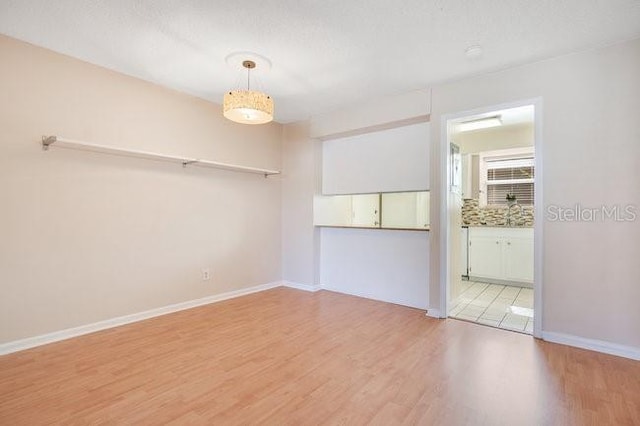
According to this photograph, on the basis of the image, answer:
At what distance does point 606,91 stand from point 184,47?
345 centimetres

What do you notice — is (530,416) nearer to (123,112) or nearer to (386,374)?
(386,374)

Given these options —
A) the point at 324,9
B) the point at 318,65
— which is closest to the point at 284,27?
the point at 324,9

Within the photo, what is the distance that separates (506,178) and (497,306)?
2.56m

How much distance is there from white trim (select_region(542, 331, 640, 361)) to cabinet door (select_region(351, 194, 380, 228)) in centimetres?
313

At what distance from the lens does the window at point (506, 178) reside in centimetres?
521

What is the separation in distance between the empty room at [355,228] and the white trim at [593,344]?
16 mm

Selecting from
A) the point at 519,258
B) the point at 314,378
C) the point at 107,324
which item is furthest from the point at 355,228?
the point at 107,324

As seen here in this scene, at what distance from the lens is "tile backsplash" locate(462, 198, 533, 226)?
5164mm

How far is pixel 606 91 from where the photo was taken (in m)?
2.53

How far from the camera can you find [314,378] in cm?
211

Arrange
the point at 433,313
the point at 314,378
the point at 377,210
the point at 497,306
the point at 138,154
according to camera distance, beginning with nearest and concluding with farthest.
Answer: the point at 314,378
the point at 138,154
the point at 433,313
the point at 497,306
the point at 377,210

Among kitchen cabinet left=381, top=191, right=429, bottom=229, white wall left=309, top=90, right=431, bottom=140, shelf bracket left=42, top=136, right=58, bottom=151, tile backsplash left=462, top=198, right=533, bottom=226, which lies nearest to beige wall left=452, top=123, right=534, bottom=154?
tile backsplash left=462, top=198, right=533, bottom=226

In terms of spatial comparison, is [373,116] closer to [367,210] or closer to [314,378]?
[367,210]

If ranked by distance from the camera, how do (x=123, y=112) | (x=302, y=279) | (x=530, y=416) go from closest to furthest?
(x=530, y=416), (x=123, y=112), (x=302, y=279)
